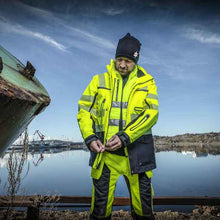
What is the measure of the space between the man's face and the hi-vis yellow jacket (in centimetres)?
4

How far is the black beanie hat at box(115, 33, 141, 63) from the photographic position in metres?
2.01

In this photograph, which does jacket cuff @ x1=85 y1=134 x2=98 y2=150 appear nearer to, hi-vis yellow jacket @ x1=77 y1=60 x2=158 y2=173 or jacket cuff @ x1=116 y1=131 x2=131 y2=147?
hi-vis yellow jacket @ x1=77 y1=60 x2=158 y2=173

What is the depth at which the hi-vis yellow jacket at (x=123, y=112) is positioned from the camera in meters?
1.83

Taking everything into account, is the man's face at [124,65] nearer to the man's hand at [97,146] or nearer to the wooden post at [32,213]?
the man's hand at [97,146]

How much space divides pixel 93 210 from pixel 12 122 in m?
1.20

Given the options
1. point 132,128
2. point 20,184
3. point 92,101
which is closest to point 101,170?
point 132,128

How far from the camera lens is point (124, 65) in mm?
2041

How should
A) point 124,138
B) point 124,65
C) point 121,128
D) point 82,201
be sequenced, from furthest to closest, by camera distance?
point 82,201, point 124,65, point 121,128, point 124,138

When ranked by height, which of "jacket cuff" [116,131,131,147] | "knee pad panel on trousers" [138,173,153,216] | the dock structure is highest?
"jacket cuff" [116,131,131,147]

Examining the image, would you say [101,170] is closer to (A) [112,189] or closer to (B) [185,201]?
(A) [112,189]

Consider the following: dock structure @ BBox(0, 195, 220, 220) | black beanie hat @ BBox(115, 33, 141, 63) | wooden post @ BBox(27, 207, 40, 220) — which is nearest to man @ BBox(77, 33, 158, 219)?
black beanie hat @ BBox(115, 33, 141, 63)

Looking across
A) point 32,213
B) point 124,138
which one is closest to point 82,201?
point 32,213

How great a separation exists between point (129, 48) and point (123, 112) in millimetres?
661

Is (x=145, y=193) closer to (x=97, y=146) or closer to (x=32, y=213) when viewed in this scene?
(x=97, y=146)
